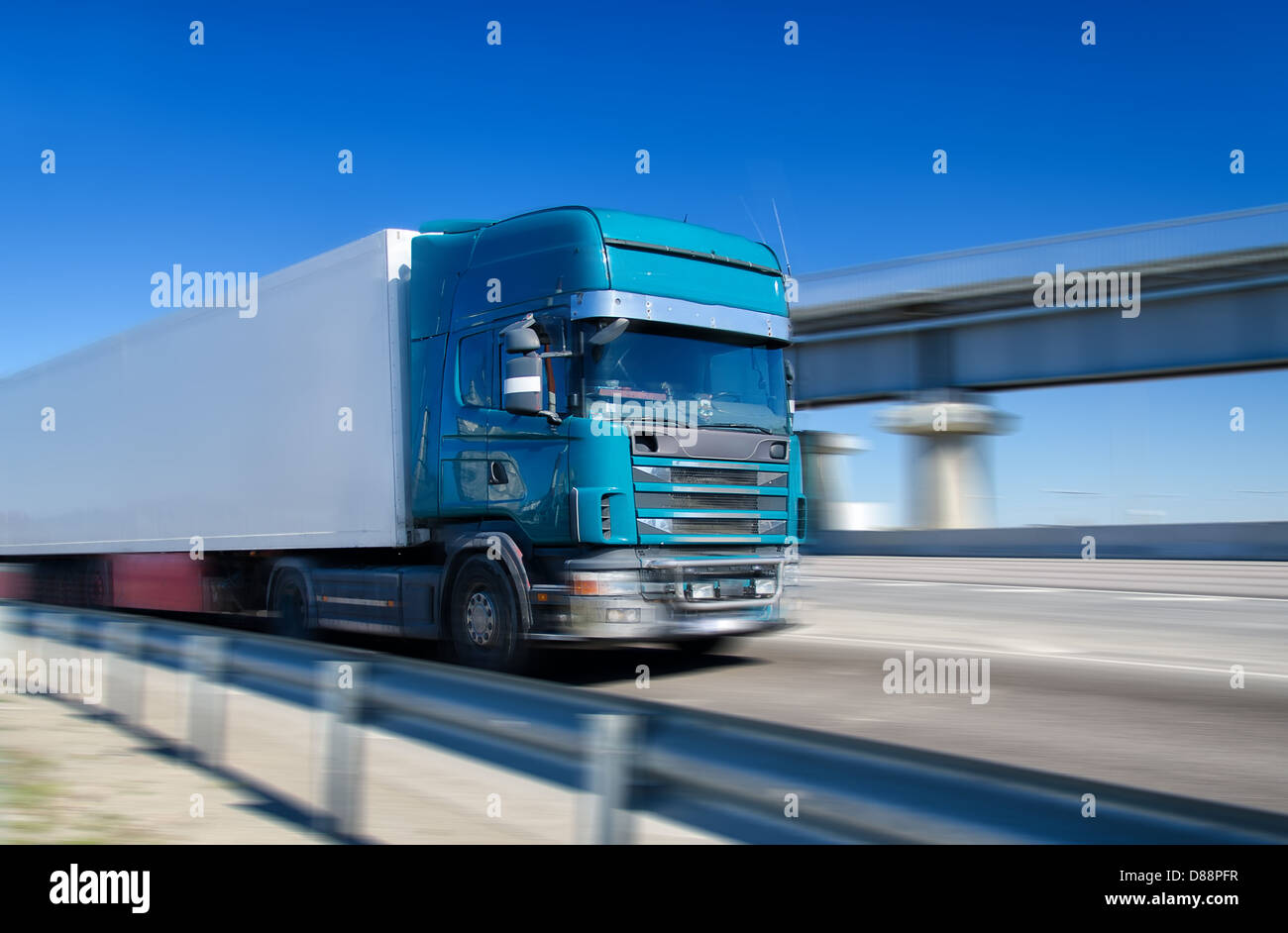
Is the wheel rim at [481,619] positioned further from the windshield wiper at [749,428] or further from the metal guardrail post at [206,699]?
the metal guardrail post at [206,699]

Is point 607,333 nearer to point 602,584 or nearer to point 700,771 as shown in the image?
point 602,584

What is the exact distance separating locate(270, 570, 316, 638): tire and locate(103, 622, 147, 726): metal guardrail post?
386cm

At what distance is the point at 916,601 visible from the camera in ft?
55.0

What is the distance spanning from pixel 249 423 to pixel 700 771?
1012cm

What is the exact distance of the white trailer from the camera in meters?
10.4

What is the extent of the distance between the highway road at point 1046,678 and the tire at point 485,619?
307 mm

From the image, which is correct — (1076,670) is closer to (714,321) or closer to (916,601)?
(714,321)

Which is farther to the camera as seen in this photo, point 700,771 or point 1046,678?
point 1046,678

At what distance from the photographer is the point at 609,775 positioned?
139 inches

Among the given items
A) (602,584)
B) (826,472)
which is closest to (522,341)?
(602,584)

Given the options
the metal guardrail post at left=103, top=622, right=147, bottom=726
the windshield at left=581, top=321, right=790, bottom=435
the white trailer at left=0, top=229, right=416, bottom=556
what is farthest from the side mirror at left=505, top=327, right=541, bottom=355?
the metal guardrail post at left=103, top=622, right=147, bottom=726

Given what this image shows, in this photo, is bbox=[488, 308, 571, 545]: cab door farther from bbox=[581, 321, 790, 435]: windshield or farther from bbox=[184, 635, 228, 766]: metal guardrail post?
bbox=[184, 635, 228, 766]: metal guardrail post

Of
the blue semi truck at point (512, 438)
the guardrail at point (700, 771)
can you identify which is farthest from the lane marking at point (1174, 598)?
the guardrail at point (700, 771)

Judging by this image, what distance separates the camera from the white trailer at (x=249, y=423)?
1043cm
